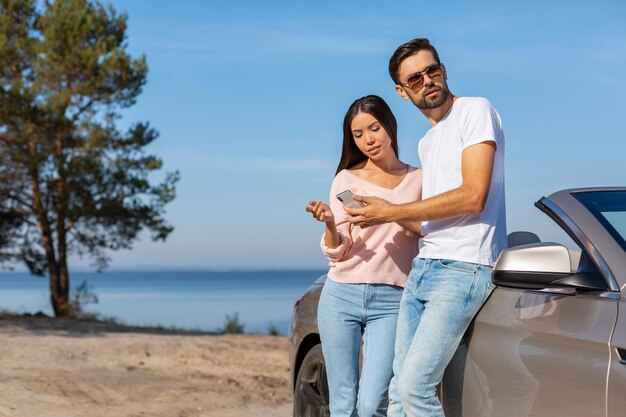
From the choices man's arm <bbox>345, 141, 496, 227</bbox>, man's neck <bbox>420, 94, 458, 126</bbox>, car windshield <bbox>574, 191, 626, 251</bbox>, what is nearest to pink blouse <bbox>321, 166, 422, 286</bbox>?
man's neck <bbox>420, 94, 458, 126</bbox>

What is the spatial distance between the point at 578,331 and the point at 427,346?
0.57 m

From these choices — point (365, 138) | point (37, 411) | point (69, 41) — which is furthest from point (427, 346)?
point (69, 41)

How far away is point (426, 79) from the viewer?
140 inches

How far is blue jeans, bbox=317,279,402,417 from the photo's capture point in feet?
12.4

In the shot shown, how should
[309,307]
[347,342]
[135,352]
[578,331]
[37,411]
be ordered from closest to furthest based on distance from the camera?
[578,331] → [347,342] → [309,307] → [37,411] → [135,352]

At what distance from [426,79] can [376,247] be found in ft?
2.66

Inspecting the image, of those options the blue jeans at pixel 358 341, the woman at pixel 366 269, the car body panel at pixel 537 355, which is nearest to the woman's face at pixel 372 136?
the woman at pixel 366 269

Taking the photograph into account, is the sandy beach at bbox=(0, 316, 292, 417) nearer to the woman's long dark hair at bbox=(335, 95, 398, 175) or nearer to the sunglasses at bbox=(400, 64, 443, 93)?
the woman's long dark hair at bbox=(335, 95, 398, 175)

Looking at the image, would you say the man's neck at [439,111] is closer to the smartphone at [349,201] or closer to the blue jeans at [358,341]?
the smartphone at [349,201]

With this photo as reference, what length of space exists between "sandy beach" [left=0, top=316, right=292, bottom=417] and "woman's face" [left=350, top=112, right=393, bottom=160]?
12.9ft

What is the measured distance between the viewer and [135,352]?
38.0 ft

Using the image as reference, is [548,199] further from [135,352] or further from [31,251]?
[31,251]

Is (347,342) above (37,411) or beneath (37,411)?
above

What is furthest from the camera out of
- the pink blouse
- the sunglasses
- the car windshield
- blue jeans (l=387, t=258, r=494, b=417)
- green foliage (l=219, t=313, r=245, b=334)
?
green foliage (l=219, t=313, r=245, b=334)
